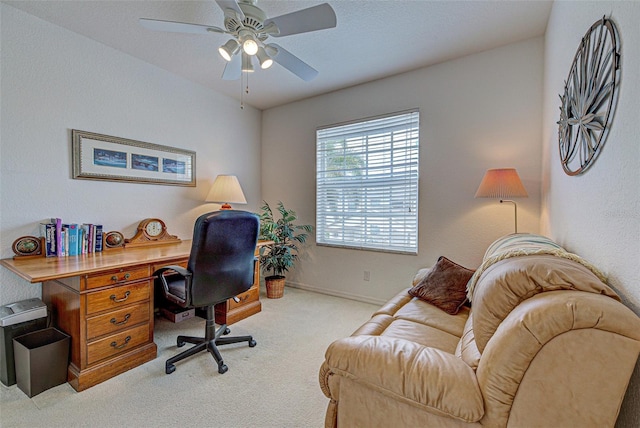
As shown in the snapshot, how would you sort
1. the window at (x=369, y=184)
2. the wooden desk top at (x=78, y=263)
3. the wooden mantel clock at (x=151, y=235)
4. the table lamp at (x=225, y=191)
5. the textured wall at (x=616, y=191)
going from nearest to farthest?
the textured wall at (x=616, y=191), the wooden desk top at (x=78, y=263), the wooden mantel clock at (x=151, y=235), the window at (x=369, y=184), the table lamp at (x=225, y=191)

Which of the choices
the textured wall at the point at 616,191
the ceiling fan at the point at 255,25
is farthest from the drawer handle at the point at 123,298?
the textured wall at the point at 616,191

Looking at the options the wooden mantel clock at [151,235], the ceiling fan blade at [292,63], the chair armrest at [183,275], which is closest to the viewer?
the chair armrest at [183,275]

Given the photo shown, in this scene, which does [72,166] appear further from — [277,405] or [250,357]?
[277,405]

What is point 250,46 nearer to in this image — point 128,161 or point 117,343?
point 128,161

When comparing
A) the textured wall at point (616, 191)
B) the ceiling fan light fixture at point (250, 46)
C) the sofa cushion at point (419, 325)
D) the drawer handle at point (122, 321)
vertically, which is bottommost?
the drawer handle at point (122, 321)

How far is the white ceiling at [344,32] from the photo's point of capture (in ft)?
6.61

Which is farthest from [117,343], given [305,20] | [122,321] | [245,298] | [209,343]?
[305,20]

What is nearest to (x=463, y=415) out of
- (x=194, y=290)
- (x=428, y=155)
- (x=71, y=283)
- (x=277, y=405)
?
(x=277, y=405)

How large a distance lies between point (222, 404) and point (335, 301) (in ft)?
6.21

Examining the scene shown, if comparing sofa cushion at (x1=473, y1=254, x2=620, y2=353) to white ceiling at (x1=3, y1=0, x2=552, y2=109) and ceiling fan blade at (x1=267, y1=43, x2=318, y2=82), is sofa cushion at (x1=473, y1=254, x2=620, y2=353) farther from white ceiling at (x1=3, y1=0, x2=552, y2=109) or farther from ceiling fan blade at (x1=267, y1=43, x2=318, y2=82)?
white ceiling at (x1=3, y1=0, x2=552, y2=109)

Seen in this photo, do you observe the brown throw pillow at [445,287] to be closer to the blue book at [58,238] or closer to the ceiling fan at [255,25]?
the ceiling fan at [255,25]

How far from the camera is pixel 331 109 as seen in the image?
3547 millimetres

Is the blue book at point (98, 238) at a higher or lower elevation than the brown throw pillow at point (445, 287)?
higher

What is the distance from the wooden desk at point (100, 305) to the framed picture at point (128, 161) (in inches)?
32.2
